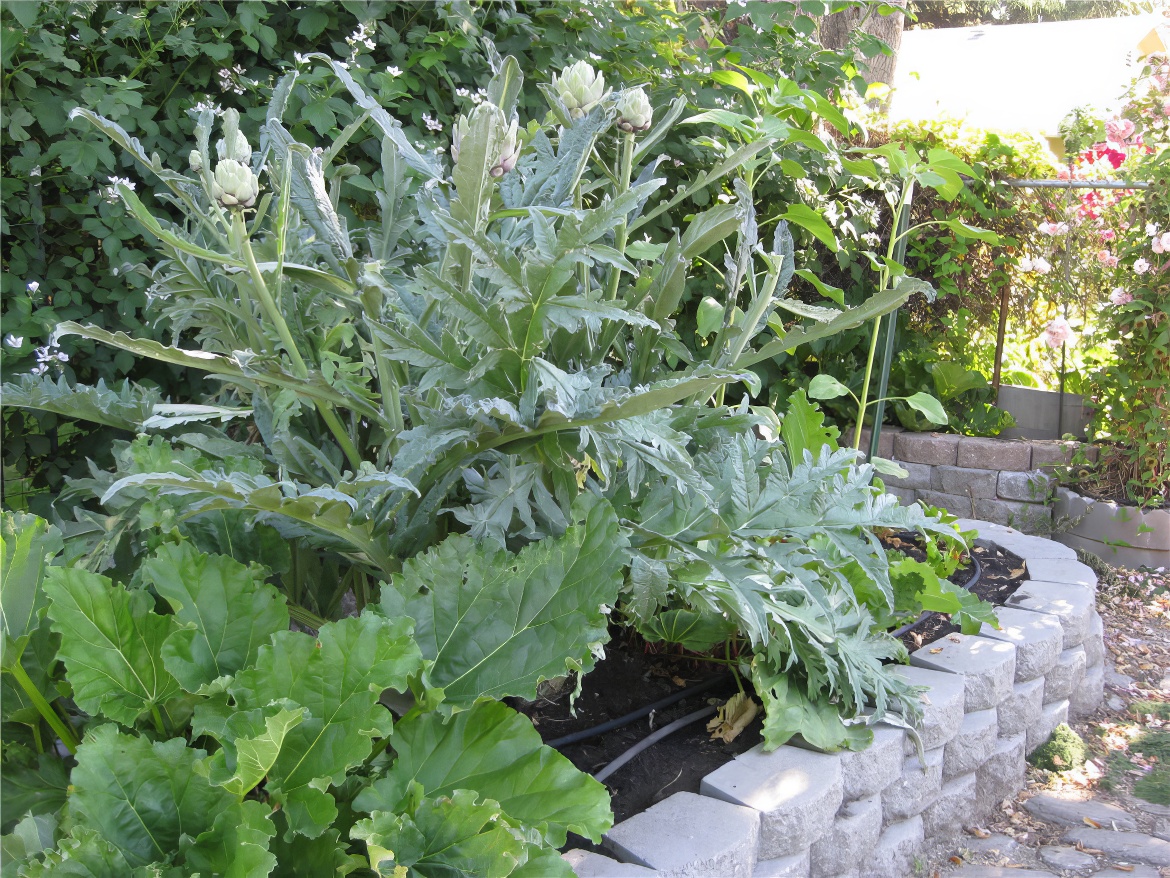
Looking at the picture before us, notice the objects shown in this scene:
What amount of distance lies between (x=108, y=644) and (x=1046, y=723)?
7.28 feet

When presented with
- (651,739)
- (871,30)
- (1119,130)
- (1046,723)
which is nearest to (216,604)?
(651,739)

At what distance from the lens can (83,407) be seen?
1441 mm

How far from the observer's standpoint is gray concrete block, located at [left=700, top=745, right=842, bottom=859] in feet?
4.69

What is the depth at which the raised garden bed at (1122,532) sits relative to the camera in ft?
11.8

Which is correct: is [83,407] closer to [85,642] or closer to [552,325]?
[85,642]

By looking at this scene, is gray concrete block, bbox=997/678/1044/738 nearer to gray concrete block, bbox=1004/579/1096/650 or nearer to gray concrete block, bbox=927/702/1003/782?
gray concrete block, bbox=927/702/1003/782

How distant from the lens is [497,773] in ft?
3.43

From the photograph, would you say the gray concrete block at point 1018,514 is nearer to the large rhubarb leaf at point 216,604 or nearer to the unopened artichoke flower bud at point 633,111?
the unopened artichoke flower bud at point 633,111

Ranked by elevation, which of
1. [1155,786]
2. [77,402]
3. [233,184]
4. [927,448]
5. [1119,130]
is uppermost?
[1119,130]

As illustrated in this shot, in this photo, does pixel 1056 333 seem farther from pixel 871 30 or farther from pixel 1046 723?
pixel 1046 723

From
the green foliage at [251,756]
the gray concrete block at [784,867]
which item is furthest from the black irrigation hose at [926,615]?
the green foliage at [251,756]

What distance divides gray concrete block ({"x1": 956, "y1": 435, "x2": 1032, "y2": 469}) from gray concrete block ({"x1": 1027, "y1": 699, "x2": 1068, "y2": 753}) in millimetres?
1692

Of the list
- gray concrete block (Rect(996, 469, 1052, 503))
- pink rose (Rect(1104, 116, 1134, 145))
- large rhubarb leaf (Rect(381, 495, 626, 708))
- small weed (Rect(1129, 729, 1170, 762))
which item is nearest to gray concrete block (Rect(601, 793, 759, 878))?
large rhubarb leaf (Rect(381, 495, 626, 708))

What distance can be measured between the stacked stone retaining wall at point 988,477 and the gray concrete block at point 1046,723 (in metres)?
1.54
